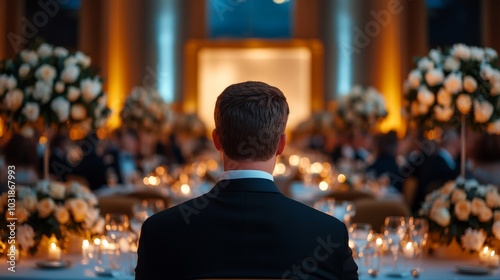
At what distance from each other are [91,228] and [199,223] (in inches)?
93.4

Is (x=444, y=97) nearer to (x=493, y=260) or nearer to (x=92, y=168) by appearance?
(x=493, y=260)

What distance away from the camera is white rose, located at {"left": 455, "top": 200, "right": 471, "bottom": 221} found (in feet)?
15.5

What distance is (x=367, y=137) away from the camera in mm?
13500

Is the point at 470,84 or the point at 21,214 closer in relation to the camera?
the point at 21,214

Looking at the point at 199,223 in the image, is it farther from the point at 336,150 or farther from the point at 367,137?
the point at 336,150

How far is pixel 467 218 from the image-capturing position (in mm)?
4719

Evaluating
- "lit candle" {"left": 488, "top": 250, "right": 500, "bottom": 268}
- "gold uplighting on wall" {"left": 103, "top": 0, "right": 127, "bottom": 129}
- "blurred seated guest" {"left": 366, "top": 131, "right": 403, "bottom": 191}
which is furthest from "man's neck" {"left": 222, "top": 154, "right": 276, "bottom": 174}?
"gold uplighting on wall" {"left": 103, "top": 0, "right": 127, "bottom": 129}

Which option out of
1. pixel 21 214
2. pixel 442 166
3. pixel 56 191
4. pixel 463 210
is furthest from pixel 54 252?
pixel 442 166

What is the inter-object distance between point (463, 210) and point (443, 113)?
0.79 meters

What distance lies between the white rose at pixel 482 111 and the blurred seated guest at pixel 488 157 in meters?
1.15

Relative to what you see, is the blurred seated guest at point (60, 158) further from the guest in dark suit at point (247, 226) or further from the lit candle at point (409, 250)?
the guest in dark suit at point (247, 226)

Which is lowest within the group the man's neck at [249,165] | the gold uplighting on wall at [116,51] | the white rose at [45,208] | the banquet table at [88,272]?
the banquet table at [88,272]

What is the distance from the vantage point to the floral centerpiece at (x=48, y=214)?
4609 mm

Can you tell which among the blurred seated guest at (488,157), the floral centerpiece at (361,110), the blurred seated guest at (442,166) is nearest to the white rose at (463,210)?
the blurred seated guest at (488,157)
